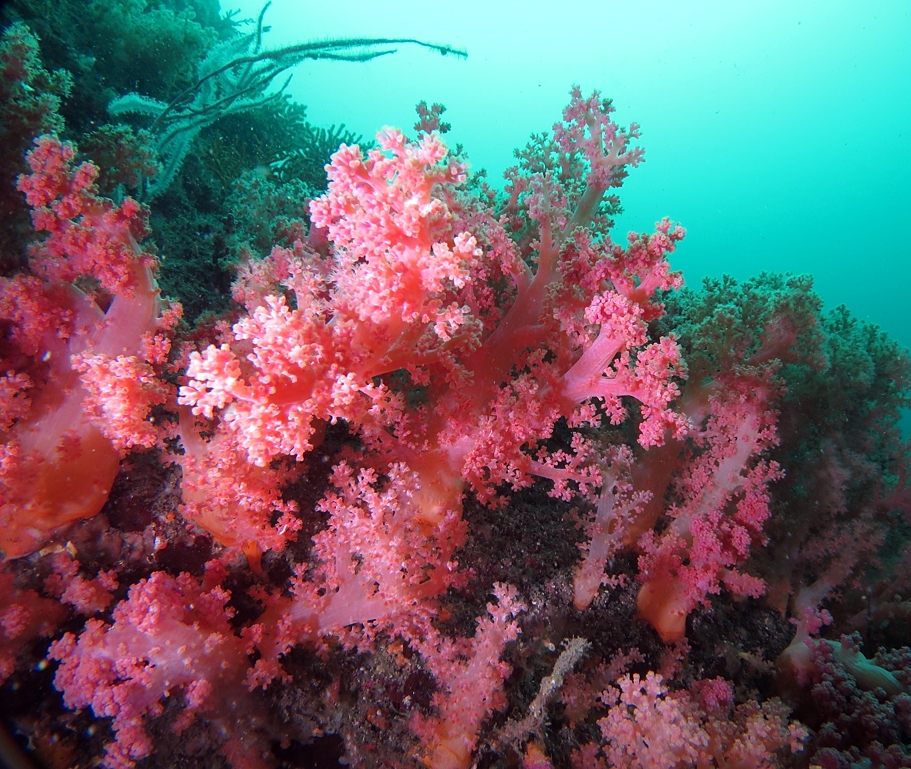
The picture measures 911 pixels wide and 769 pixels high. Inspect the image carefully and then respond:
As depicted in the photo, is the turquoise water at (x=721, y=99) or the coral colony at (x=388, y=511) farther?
the turquoise water at (x=721, y=99)

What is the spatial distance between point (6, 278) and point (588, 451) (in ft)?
11.9

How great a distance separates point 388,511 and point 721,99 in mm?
120814

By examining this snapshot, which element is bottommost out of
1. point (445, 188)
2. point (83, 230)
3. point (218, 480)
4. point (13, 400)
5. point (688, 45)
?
point (13, 400)

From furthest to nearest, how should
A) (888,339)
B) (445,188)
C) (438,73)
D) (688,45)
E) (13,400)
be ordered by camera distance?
(438,73) → (688,45) → (888,339) → (445,188) → (13,400)

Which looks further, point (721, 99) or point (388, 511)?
point (721, 99)

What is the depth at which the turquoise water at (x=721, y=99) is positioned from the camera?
7650 cm

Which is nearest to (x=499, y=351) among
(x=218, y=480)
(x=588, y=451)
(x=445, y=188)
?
(x=588, y=451)

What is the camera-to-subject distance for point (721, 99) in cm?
9262

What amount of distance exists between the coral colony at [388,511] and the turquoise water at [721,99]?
74.7 meters

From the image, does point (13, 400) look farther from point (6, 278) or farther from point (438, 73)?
point (438, 73)

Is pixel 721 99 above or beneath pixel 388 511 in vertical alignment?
above

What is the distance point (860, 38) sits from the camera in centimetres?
7706

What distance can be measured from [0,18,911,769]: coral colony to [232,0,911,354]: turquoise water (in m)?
74.7

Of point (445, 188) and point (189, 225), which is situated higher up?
point (445, 188)
